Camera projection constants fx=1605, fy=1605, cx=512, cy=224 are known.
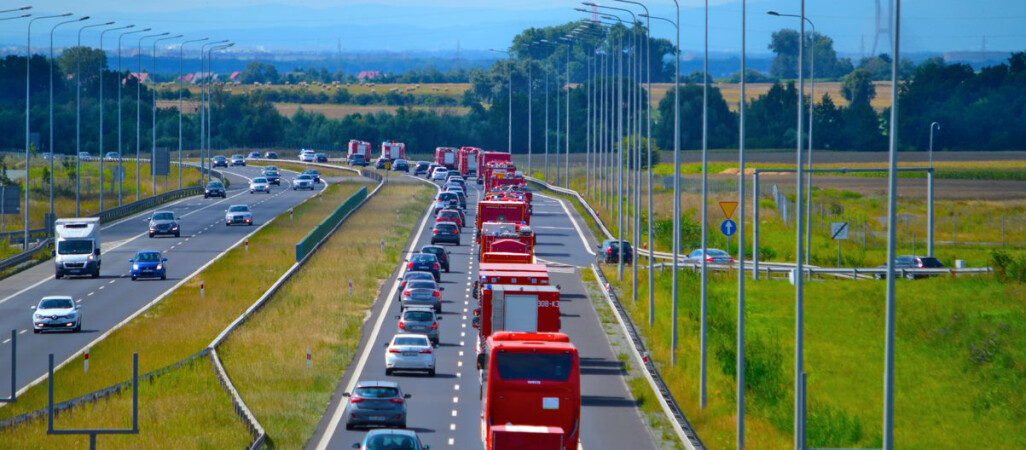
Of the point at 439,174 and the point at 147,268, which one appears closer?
the point at 147,268

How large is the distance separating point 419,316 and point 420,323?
34 centimetres

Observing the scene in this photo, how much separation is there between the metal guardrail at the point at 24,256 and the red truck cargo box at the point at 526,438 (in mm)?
50213

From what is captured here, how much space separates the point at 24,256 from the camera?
261 feet

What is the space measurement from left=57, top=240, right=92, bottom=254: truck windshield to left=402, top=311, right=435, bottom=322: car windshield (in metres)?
24.8

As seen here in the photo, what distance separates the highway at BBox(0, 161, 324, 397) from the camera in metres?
53.3

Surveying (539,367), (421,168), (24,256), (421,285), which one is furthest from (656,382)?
(421,168)

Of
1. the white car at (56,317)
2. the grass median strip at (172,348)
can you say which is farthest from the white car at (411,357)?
the white car at (56,317)

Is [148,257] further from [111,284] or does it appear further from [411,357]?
[411,357]

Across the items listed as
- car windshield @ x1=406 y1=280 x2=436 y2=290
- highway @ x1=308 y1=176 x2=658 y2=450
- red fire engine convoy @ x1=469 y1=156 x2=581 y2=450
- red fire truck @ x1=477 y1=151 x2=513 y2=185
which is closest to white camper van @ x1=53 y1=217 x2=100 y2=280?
highway @ x1=308 y1=176 x2=658 y2=450

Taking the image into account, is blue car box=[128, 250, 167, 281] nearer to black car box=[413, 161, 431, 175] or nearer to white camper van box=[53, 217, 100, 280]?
white camper van box=[53, 217, 100, 280]

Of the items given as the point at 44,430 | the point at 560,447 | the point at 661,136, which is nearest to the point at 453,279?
the point at 44,430

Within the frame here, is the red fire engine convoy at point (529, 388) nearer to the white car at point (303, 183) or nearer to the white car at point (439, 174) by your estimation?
the white car at point (303, 183)

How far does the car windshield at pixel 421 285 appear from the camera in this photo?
62219 mm

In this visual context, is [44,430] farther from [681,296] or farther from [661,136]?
[661,136]
